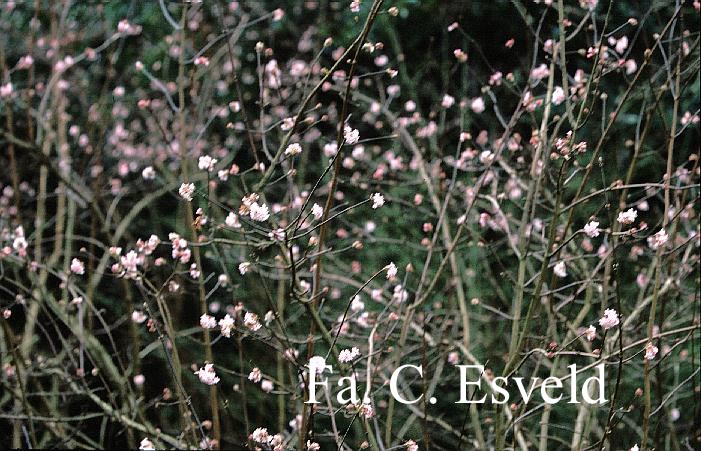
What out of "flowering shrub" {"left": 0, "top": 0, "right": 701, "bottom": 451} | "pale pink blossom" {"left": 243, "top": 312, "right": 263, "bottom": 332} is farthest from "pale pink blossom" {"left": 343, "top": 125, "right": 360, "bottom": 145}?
"flowering shrub" {"left": 0, "top": 0, "right": 701, "bottom": 451}

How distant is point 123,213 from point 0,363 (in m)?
1.67

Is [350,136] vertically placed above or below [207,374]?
above

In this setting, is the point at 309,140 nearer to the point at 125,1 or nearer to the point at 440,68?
the point at 440,68

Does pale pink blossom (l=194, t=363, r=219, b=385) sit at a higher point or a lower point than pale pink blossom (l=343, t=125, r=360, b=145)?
lower

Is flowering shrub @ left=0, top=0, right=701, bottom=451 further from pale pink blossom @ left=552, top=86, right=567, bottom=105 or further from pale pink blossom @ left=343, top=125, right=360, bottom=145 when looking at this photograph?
pale pink blossom @ left=343, top=125, right=360, bottom=145

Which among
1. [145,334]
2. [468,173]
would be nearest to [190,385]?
[145,334]

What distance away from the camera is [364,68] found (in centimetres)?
488

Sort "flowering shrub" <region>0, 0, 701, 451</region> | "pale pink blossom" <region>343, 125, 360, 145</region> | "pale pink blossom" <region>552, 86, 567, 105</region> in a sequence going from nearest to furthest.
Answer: "pale pink blossom" <region>343, 125, 360, 145</region>, "pale pink blossom" <region>552, 86, 567, 105</region>, "flowering shrub" <region>0, 0, 701, 451</region>

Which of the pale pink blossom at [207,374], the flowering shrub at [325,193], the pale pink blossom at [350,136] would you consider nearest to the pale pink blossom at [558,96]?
the flowering shrub at [325,193]

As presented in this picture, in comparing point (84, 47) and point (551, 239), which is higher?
point (84, 47)

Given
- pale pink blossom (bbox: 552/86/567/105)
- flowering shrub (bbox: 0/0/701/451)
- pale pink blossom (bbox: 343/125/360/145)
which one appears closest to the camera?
pale pink blossom (bbox: 343/125/360/145)

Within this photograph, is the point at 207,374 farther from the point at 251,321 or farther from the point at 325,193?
the point at 325,193

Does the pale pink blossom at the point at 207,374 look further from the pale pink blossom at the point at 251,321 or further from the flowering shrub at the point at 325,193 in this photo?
the flowering shrub at the point at 325,193

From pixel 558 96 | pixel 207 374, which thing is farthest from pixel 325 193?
pixel 207 374
